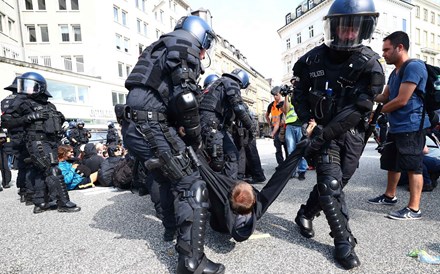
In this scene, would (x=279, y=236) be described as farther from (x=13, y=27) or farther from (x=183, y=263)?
(x=13, y=27)

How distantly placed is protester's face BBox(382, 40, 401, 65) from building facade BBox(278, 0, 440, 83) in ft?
102

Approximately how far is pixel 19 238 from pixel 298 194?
3357mm

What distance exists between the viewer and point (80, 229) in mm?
2791

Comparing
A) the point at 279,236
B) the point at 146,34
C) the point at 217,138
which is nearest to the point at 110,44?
the point at 146,34

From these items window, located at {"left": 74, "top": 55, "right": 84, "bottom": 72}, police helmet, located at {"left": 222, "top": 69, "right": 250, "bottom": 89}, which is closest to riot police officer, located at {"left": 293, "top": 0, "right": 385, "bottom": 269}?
police helmet, located at {"left": 222, "top": 69, "right": 250, "bottom": 89}

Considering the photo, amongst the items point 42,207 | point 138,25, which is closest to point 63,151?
point 42,207

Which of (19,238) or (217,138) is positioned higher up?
(217,138)

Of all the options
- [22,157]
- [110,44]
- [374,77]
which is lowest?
[22,157]

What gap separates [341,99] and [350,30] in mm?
524

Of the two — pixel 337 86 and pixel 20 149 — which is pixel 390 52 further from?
pixel 20 149

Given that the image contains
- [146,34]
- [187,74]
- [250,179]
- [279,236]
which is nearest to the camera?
[187,74]

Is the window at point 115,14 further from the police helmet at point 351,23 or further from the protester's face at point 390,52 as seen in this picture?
the police helmet at point 351,23

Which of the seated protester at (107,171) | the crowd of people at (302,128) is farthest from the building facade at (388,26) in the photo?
the crowd of people at (302,128)

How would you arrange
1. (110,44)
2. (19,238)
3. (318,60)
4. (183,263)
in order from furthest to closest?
(110,44) → (19,238) → (318,60) → (183,263)
